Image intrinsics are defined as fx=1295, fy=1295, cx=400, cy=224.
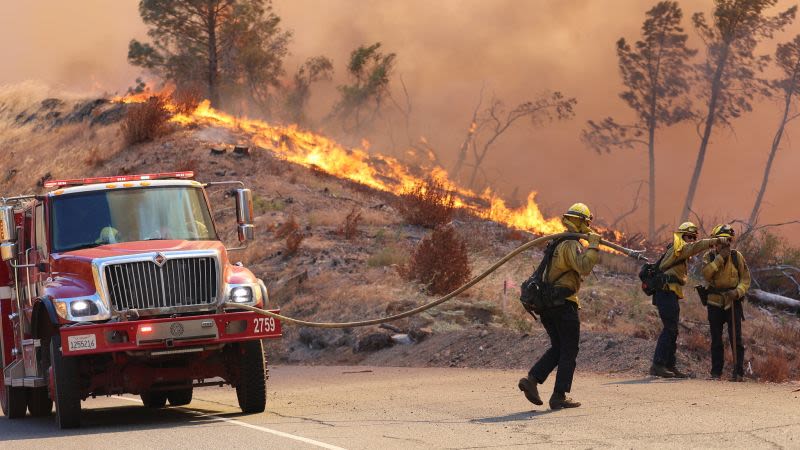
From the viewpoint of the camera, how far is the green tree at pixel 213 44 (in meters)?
62.1

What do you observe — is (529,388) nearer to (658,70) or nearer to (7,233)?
(7,233)

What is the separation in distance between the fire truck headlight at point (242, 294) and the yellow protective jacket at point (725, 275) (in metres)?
5.95

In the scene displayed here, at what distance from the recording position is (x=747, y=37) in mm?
58469

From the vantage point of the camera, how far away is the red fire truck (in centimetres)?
1244

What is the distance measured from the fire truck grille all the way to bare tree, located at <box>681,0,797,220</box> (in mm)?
47173

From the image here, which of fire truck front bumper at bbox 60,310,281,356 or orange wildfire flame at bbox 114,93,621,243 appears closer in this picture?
fire truck front bumper at bbox 60,310,281,356

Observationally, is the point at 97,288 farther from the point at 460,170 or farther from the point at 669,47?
the point at 460,170

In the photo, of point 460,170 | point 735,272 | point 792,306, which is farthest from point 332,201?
point 460,170

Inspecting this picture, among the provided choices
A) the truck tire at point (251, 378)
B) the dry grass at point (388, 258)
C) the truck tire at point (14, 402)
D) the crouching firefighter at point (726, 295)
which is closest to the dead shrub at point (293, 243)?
the dry grass at point (388, 258)

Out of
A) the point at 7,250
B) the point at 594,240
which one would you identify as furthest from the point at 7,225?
the point at 594,240

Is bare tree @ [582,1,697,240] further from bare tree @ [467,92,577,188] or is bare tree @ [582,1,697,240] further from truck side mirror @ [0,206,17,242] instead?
truck side mirror @ [0,206,17,242]

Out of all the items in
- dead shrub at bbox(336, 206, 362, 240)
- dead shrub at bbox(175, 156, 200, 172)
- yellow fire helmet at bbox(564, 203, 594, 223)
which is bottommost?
yellow fire helmet at bbox(564, 203, 594, 223)

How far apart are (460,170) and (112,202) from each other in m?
63.1

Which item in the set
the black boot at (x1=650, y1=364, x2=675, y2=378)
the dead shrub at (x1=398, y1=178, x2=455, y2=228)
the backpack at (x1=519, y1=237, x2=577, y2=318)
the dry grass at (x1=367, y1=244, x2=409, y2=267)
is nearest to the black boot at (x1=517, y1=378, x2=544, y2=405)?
the backpack at (x1=519, y1=237, x2=577, y2=318)
